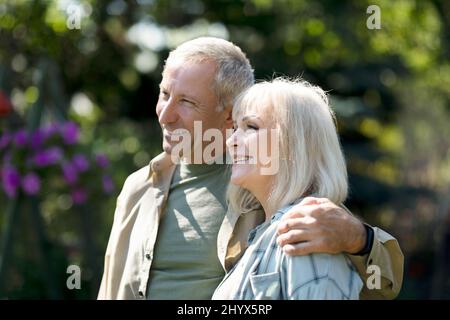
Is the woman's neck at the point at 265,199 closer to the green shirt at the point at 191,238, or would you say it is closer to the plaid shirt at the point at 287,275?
the plaid shirt at the point at 287,275

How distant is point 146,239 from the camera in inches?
113

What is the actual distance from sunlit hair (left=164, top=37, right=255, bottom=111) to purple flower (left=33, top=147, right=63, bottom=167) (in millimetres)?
3557

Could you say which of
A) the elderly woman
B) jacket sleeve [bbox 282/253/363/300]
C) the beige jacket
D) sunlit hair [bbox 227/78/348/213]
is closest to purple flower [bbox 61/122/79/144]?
the beige jacket

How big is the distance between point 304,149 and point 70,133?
433 cm

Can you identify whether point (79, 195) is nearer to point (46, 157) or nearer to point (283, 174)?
point (46, 157)

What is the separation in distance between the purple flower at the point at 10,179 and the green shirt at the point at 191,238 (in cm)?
347

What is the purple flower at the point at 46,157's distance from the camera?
626cm

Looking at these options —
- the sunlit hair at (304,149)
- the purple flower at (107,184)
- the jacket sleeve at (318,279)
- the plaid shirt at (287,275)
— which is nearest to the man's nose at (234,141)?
the sunlit hair at (304,149)

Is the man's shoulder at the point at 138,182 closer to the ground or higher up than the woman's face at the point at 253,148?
closer to the ground

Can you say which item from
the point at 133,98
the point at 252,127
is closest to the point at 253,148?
the point at 252,127

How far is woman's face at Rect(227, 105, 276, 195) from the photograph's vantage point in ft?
7.74

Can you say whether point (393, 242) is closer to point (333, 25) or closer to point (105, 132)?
point (333, 25)

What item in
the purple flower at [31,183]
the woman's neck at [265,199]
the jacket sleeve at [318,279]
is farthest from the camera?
the purple flower at [31,183]

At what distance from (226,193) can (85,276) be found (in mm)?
4694
